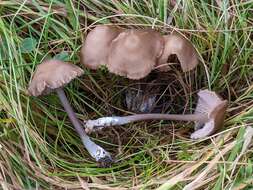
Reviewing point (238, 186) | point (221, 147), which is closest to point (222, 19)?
point (221, 147)

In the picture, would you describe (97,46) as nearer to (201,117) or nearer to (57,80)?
(57,80)

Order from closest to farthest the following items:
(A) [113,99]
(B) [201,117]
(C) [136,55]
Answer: (C) [136,55]
(B) [201,117]
(A) [113,99]

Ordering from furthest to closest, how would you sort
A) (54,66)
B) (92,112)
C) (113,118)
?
1. (92,112)
2. (113,118)
3. (54,66)

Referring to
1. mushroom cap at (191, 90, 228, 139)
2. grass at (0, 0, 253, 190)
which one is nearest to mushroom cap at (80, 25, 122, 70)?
grass at (0, 0, 253, 190)

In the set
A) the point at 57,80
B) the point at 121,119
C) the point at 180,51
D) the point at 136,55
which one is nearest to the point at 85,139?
the point at 121,119

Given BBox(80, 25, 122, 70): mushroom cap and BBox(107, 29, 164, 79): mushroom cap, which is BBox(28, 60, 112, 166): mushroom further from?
BBox(107, 29, 164, 79): mushroom cap

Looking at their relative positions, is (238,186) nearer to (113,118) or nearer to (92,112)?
(113,118)

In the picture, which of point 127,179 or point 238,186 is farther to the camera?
point 127,179
